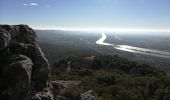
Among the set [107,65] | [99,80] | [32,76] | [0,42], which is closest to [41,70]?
[32,76]

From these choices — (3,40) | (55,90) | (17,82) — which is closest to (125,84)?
(55,90)

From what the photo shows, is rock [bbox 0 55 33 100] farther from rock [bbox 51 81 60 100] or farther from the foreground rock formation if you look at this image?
rock [bbox 51 81 60 100]

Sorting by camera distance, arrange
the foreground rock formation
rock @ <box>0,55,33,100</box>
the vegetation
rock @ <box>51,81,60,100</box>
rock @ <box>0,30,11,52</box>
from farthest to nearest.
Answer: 1. the vegetation
2. rock @ <box>51,81,60,100</box>
3. rock @ <box>0,30,11,52</box>
4. the foreground rock formation
5. rock @ <box>0,55,33,100</box>

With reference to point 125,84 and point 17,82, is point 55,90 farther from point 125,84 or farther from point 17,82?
point 125,84

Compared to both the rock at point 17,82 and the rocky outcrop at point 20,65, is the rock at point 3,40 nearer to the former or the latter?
the rocky outcrop at point 20,65

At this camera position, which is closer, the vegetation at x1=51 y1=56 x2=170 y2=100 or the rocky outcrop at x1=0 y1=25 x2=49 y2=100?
the rocky outcrop at x1=0 y1=25 x2=49 y2=100

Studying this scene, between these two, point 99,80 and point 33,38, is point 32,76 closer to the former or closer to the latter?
point 33,38

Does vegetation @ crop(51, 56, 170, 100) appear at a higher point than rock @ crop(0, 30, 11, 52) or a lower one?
lower

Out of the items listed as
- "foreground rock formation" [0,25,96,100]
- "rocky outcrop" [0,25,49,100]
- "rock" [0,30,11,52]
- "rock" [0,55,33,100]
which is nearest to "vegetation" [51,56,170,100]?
"foreground rock formation" [0,25,96,100]
